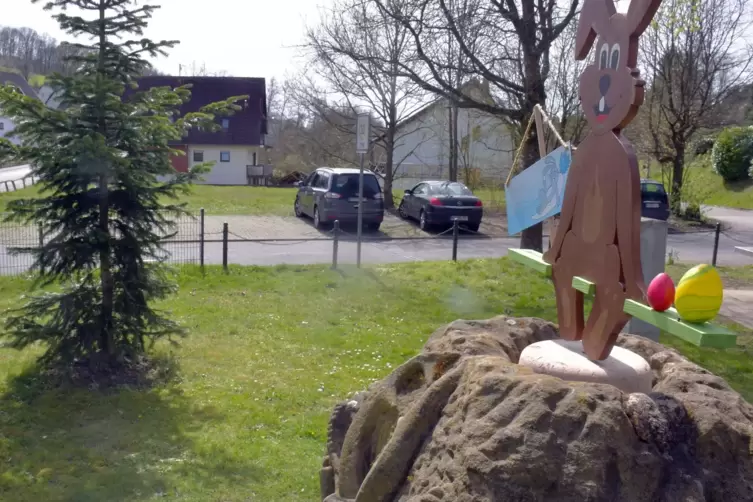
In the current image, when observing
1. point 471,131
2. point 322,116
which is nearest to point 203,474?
point 322,116

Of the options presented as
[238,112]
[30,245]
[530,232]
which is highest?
[238,112]

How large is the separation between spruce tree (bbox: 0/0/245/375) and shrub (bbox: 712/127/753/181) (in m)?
36.3

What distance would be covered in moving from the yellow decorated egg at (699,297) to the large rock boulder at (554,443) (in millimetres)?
469

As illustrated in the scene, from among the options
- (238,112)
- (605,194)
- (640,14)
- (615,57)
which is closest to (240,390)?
(605,194)

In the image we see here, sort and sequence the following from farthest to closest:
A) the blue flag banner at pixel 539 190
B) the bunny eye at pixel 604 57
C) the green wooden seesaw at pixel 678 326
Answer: the blue flag banner at pixel 539 190
the bunny eye at pixel 604 57
the green wooden seesaw at pixel 678 326

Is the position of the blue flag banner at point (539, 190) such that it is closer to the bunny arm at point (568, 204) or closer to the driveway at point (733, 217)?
the bunny arm at point (568, 204)

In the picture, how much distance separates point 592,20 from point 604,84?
19.5 inches

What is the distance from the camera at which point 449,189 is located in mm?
22609

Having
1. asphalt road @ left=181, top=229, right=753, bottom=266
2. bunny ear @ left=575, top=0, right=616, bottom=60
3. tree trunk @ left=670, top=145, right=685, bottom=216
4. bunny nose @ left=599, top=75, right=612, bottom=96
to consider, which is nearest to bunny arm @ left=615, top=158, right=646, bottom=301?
bunny nose @ left=599, top=75, right=612, bottom=96

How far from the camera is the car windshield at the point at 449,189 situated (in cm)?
2238

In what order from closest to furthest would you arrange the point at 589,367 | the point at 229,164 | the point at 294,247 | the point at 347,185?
the point at 589,367, the point at 294,247, the point at 347,185, the point at 229,164

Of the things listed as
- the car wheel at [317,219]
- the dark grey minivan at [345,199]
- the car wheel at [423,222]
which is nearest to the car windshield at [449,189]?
the car wheel at [423,222]

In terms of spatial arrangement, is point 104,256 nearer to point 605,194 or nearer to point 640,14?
point 605,194

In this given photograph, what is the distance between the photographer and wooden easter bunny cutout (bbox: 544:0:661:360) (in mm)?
4234
